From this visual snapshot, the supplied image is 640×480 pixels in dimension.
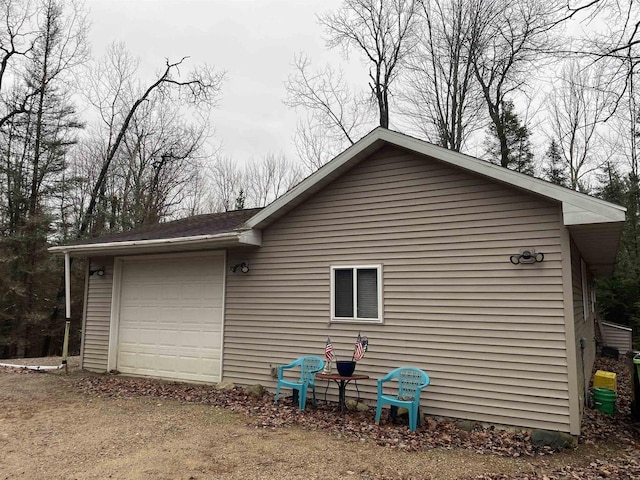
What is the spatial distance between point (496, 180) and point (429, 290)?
1.73 m

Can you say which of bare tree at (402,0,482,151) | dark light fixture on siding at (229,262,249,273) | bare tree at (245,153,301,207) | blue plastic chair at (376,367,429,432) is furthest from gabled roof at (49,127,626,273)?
bare tree at (245,153,301,207)

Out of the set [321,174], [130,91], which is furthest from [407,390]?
[130,91]

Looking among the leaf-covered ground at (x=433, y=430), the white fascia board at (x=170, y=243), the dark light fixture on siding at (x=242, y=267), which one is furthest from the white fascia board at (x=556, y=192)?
the dark light fixture on siding at (x=242, y=267)

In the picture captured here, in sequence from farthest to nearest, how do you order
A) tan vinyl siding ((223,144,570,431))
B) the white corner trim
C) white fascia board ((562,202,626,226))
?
the white corner trim < tan vinyl siding ((223,144,570,431)) < white fascia board ((562,202,626,226))

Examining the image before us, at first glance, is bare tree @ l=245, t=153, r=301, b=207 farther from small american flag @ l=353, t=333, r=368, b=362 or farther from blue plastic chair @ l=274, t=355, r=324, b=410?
small american flag @ l=353, t=333, r=368, b=362

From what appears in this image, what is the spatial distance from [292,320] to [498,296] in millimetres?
3206

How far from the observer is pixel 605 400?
639cm

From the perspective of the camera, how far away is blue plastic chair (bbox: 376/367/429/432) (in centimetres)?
541

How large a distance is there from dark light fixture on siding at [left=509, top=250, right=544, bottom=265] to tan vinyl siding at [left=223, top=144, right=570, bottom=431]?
0.07 metres

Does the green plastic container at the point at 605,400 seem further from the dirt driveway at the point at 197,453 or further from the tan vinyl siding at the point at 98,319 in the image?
the tan vinyl siding at the point at 98,319

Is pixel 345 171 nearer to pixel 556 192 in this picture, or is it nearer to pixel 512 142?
pixel 556 192

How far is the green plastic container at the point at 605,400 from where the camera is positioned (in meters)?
6.33

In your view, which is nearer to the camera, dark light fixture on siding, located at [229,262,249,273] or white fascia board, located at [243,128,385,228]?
white fascia board, located at [243,128,385,228]

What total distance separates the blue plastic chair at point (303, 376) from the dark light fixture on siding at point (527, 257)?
123 inches
